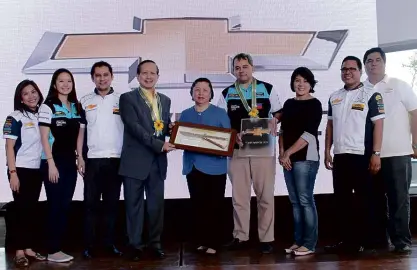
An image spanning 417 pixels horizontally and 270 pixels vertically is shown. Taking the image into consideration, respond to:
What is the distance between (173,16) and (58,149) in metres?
1.63

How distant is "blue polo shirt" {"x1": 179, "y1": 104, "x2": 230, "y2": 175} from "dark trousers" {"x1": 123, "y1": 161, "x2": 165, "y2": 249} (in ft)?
0.85

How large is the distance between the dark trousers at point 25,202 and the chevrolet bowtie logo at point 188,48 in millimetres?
1133

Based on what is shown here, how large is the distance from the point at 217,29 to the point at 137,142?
146 cm

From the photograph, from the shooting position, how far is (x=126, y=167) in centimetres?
348

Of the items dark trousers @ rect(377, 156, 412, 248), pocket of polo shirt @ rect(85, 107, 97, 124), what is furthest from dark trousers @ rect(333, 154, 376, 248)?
pocket of polo shirt @ rect(85, 107, 97, 124)

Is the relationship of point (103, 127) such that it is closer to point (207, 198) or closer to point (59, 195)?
point (59, 195)

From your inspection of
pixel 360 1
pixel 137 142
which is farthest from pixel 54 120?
pixel 360 1

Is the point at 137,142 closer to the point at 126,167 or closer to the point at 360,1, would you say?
the point at 126,167

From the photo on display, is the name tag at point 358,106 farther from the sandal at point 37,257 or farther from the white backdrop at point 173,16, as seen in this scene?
the sandal at point 37,257

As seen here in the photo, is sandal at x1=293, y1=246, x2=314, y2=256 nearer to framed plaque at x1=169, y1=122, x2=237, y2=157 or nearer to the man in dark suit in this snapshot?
framed plaque at x1=169, y1=122, x2=237, y2=157

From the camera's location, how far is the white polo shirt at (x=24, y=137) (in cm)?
355

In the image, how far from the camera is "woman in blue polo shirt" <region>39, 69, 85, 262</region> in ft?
11.4

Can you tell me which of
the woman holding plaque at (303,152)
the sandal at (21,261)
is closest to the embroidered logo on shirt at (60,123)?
the sandal at (21,261)

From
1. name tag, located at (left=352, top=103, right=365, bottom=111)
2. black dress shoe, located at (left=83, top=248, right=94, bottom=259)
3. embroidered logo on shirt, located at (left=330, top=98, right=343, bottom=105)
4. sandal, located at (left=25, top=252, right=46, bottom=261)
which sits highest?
embroidered logo on shirt, located at (left=330, top=98, right=343, bottom=105)
